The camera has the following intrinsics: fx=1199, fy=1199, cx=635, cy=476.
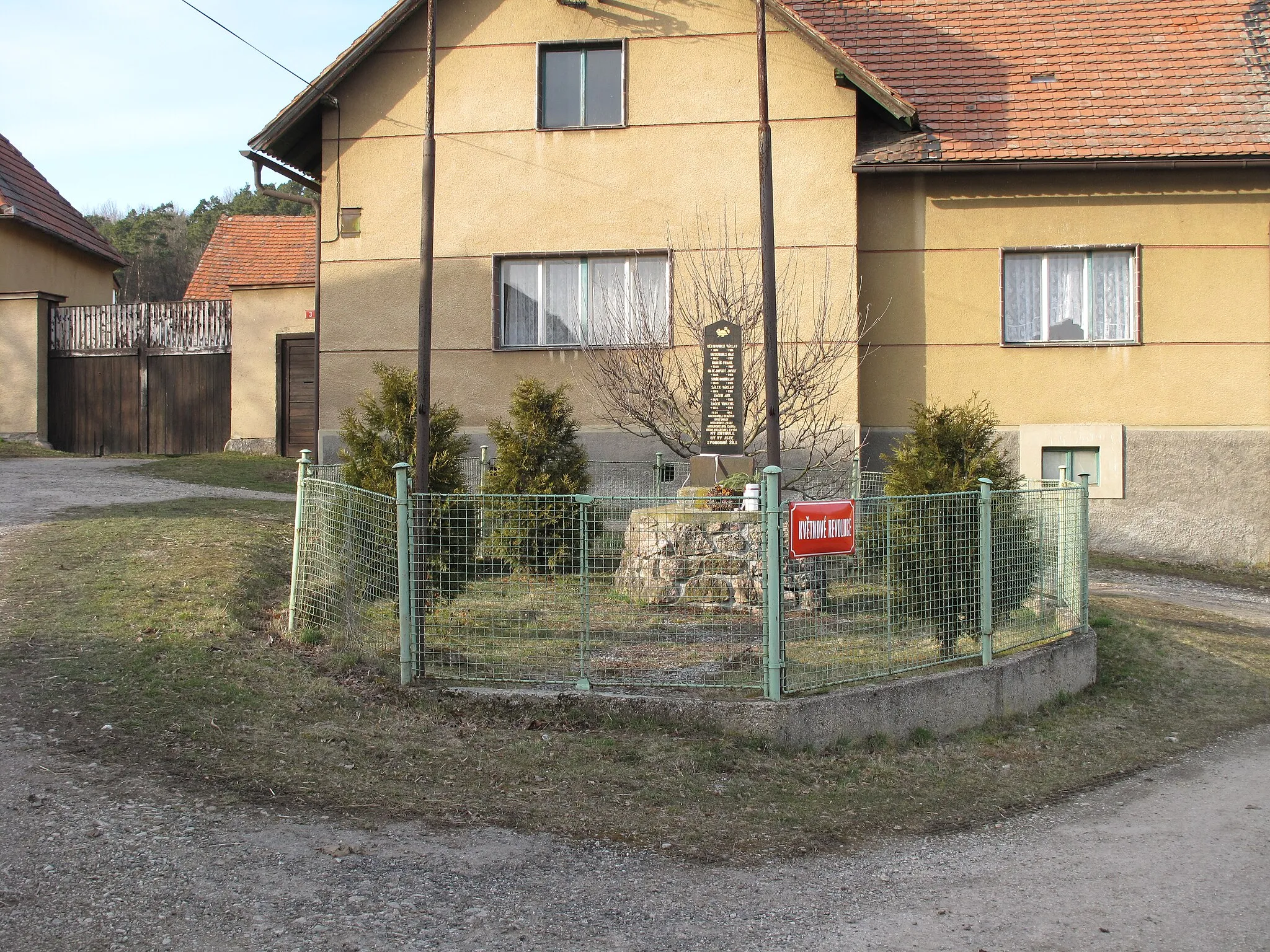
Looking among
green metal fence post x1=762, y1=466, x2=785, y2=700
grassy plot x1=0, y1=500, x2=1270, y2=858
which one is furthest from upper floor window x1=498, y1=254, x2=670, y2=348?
green metal fence post x1=762, y1=466, x2=785, y2=700

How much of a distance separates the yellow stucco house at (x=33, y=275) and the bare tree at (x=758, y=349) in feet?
39.2

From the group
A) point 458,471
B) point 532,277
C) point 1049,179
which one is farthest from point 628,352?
point 1049,179

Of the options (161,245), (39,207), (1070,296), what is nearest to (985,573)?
(1070,296)

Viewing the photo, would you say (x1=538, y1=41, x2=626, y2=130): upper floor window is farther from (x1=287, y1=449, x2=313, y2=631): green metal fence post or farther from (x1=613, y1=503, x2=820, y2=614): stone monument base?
(x1=287, y1=449, x2=313, y2=631): green metal fence post

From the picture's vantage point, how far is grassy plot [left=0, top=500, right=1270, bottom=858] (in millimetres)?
5746

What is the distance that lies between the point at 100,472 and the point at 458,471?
8191mm

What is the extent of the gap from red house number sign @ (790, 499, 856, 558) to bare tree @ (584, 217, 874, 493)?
5.80 metres

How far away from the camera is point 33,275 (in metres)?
23.0

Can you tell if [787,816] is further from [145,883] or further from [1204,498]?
[1204,498]

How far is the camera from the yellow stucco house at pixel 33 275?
2097 cm

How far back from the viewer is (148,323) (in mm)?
21391

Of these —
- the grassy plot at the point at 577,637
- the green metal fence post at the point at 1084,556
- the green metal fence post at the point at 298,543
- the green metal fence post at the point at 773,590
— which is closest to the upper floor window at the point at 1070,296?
the green metal fence post at the point at 1084,556

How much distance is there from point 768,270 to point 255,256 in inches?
655

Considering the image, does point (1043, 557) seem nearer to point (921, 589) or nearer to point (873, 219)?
point (921, 589)
